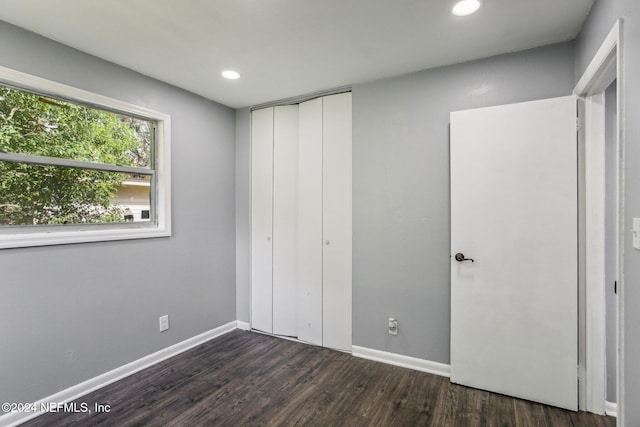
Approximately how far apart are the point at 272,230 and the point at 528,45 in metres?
2.72

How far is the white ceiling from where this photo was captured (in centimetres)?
179

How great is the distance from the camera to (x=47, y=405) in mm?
2068

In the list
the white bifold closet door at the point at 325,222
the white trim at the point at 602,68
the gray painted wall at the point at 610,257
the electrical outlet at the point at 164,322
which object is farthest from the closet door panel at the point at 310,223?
the gray painted wall at the point at 610,257

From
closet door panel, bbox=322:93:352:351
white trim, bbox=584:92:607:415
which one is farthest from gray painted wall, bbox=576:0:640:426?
closet door panel, bbox=322:93:352:351

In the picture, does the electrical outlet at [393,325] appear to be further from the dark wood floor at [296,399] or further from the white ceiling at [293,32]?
the white ceiling at [293,32]

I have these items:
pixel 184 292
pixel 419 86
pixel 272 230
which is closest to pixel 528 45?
pixel 419 86

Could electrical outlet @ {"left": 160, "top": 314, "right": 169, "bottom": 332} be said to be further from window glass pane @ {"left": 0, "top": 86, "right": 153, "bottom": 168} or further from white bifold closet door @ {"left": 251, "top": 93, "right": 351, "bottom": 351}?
window glass pane @ {"left": 0, "top": 86, "right": 153, "bottom": 168}

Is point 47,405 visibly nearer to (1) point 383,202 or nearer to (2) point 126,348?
(2) point 126,348

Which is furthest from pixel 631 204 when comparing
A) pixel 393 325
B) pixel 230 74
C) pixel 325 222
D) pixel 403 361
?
pixel 230 74

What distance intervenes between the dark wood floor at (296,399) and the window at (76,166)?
1186 millimetres

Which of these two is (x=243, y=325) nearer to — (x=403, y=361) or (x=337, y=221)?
(x=337, y=221)

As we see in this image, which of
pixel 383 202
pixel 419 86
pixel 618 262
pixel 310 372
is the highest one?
pixel 419 86

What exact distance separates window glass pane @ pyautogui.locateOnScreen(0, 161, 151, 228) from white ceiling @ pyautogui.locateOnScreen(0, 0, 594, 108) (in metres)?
0.92

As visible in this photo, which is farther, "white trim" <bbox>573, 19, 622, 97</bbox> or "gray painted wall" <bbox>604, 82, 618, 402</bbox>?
"gray painted wall" <bbox>604, 82, 618, 402</bbox>
